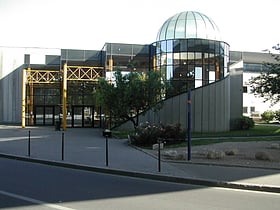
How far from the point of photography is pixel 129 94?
27.7 m

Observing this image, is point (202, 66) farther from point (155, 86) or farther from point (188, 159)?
point (188, 159)

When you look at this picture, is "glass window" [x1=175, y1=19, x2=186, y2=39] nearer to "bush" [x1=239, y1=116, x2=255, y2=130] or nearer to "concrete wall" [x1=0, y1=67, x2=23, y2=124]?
"bush" [x1=239, y1=116, x2=255, y2=130]

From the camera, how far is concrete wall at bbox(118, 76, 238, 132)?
3288cm

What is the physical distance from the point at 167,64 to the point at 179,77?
5.92 feet

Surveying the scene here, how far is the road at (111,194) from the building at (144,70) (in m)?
22.1

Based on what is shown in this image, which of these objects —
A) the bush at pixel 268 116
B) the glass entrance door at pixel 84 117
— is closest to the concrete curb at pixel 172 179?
the glass entrance door at pixel 84 117

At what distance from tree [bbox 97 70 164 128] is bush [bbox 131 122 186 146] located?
5.61 metres

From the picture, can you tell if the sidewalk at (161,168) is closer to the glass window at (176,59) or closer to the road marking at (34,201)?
the road marking at (34,201)

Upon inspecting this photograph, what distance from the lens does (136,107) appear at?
28.6m

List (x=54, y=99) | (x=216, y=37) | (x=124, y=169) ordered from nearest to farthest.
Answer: (x=124, y=169), (x=216, y=37), (x=54, y=99)

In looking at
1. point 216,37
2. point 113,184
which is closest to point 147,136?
point 113,184

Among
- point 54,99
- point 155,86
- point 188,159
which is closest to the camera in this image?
point 188,159

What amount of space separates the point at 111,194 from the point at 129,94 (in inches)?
746

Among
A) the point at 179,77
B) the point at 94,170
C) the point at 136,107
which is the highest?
the point at 179,77
